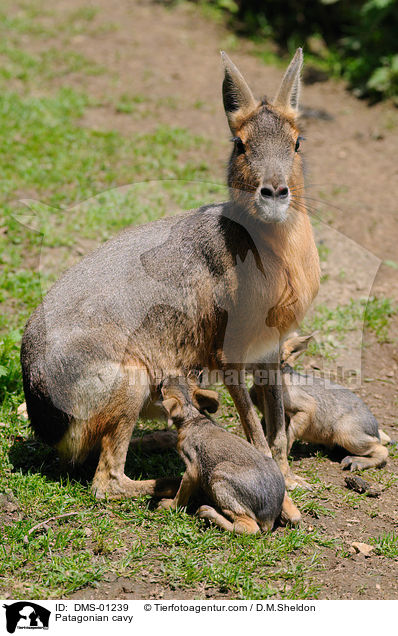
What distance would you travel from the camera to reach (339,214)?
29.1 feet

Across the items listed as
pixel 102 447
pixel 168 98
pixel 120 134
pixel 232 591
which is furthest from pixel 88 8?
pixel 232 591

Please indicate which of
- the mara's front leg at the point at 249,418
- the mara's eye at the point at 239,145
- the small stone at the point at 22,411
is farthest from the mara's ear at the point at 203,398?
the mara's eye at the point at 239,145

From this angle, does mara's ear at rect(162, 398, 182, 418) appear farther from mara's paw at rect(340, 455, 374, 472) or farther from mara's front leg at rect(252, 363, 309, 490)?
mara's paw at rect(340, 455, 374, 472)

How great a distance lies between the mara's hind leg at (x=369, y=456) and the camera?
5.23 m

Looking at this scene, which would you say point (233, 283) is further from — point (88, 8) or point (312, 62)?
point (88, 8)

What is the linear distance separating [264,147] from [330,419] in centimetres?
208


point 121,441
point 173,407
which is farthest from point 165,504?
point 173,407

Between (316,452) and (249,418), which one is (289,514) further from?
(316,452)

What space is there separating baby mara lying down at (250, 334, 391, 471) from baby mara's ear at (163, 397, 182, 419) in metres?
0.96

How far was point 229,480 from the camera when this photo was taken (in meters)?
4.27

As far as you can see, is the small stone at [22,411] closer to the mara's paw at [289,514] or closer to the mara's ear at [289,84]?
the mara's paw at [289,514]

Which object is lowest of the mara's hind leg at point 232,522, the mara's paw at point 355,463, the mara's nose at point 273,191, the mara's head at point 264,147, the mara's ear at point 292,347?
the mara's hind leg at point 232,522
